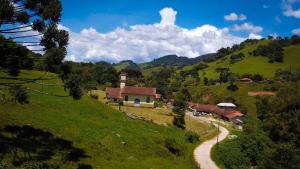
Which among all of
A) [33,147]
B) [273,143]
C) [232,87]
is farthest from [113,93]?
[232,87]

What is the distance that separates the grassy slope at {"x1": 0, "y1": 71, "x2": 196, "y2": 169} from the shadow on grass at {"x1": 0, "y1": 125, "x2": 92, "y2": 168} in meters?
1.26

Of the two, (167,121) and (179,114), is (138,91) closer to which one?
(179,114)

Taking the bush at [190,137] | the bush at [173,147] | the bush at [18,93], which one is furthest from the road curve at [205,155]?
the bush at [18,93]

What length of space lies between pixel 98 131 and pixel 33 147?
644 inches

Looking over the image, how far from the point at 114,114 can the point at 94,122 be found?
12224 millimetres

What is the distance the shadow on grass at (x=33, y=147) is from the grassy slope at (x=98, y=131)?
1.26m

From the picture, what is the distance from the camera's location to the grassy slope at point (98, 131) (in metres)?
41.2

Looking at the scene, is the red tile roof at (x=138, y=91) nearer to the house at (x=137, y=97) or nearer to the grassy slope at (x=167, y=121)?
the house at (x=137, y=97)

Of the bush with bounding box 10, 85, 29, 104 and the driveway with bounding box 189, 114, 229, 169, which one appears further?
the driveway with bounding box 189, 114, 229, 169

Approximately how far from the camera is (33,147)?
3312cm

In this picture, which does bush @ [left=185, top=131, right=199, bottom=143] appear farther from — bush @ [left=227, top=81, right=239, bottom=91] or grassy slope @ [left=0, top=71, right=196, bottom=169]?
bush @ [left=227, top=81, right=239, bottom=91]

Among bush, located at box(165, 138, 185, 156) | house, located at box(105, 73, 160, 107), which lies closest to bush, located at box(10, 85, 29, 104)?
bush, located at box(165, 138, 185, 156)

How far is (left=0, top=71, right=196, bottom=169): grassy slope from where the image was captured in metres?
41.2

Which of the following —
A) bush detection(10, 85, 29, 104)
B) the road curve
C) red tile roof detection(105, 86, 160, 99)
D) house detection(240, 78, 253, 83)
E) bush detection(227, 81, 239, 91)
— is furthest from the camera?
house detection(240, 78, 253, 83)
